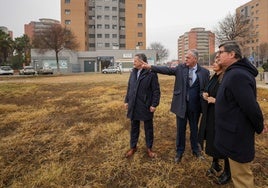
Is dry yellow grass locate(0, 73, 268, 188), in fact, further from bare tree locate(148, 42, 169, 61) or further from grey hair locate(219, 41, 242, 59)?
bare tree locate(148, 42, 169, 61)

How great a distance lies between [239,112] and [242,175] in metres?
0.68

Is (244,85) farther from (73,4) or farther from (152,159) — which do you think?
(73,4)

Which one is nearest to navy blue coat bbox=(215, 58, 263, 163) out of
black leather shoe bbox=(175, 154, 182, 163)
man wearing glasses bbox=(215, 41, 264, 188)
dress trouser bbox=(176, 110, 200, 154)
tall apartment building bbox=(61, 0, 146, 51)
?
man wearing glasses bbox=(215, 41, 264, 188)

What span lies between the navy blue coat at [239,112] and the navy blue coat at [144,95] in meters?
1.53

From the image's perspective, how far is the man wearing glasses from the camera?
224cm

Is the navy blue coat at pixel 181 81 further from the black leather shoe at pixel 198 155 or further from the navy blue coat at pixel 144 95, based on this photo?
the black leather shoe at pixel 198 155

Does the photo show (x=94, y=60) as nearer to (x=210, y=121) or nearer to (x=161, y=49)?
(x=161, y=49)

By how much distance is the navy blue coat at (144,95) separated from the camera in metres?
3.86

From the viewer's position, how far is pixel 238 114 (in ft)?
7.59

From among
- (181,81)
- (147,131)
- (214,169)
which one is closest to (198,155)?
(214,169)

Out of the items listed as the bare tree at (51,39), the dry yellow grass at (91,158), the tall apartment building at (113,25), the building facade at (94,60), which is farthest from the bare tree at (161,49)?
the dry yellow grass at (91,158)

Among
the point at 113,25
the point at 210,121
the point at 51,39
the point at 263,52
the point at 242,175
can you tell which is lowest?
the point at 242,175

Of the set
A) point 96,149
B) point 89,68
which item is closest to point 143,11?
point 89,68

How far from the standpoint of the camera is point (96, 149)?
4430mm
